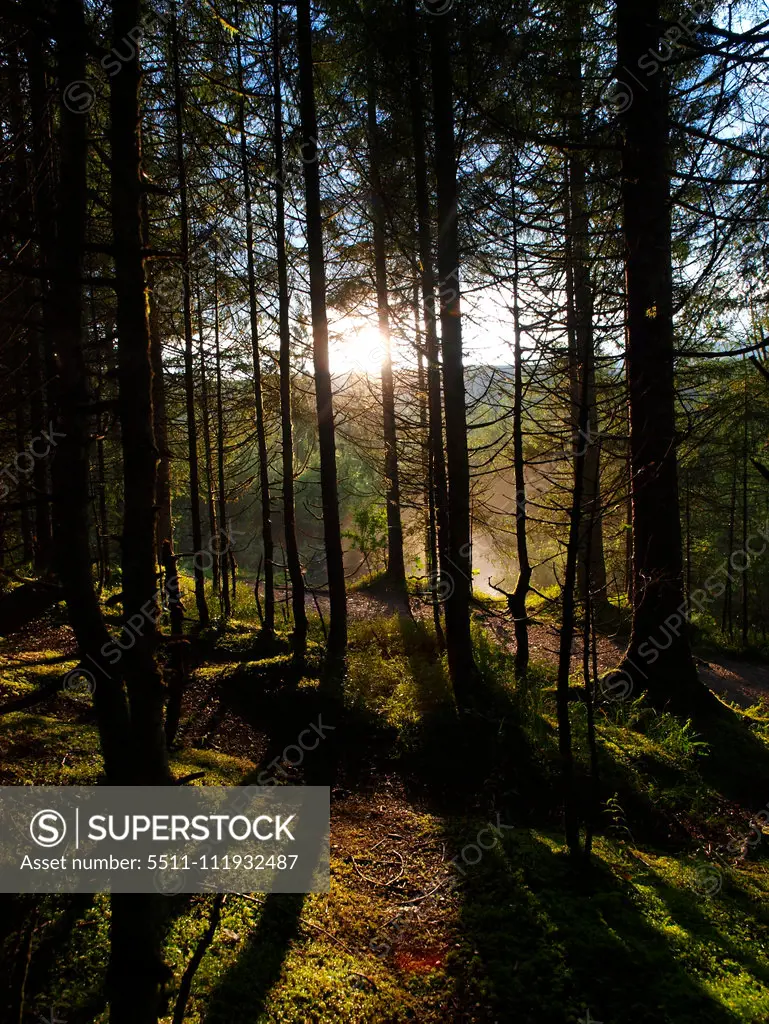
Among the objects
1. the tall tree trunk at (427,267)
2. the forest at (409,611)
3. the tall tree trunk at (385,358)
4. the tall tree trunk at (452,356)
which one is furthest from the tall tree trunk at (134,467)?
the tall tree trunk at (385,358)

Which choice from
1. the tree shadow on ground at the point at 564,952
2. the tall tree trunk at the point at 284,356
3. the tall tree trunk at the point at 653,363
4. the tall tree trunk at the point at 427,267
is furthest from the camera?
the tall tree trunk at the point at 284,356

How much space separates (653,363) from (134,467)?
21.7 ft

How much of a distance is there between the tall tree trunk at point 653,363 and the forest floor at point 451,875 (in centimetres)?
86

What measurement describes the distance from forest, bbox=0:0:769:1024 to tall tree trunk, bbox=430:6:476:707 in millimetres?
51

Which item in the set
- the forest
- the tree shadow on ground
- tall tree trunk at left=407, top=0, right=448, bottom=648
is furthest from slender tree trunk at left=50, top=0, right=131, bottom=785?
tall tree trunk at left=407, top=0, right=448, bottom=648

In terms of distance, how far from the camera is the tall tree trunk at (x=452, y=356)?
6.59 meters

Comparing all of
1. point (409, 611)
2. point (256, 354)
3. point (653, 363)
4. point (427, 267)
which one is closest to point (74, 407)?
point (653, 363)

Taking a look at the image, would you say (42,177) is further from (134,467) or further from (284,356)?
(284,356)

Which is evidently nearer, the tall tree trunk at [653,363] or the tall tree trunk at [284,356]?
the tall tree trunk at [653,363]

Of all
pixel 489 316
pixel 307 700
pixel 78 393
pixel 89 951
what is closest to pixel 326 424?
pixel 489 316

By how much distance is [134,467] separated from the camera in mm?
2568

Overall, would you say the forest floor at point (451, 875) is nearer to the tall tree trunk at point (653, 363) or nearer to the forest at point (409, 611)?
the forest at point (409, 611)

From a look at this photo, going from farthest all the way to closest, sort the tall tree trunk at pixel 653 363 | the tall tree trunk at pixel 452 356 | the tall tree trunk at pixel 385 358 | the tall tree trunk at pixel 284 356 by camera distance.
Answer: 1. the tall tree trunk at pixel 385 358
2. the tall tree trunk at pixel 284 356
3. the tall tree trunk at pixel 653 363
4. the tall tree trunk at pixel 452 356

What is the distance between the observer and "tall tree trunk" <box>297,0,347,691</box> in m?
8.05
